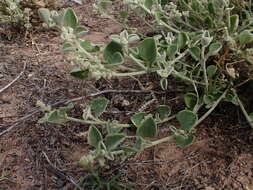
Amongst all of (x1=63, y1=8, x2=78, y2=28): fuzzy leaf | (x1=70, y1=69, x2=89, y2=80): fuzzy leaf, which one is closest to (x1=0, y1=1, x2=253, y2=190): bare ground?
(x1=70, y1=69, x2=89, y2=80): fuzzy leaf

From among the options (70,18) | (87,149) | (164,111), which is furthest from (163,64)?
(87,149)

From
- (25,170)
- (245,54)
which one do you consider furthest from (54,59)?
(245,54)

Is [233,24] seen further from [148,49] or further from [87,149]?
[87,149]

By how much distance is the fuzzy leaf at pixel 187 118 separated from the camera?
131cm

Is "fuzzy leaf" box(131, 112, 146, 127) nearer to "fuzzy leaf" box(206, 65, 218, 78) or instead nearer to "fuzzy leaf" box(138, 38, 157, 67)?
"fuzzy leaf" box(138, 38, 157, 67)

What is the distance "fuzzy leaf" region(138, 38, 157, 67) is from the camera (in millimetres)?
1320

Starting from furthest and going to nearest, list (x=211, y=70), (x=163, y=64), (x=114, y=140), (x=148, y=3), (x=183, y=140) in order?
1. (x=148, y=3)
2. (x=211, y=70)
3. (x=163, y=64)
4. (x=183, y=140)
5. (x=114, y=140)

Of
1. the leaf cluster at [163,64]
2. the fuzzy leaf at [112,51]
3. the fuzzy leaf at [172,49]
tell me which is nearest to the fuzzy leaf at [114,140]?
the leaf cluster at [163,64]

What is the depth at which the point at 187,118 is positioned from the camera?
132 cm

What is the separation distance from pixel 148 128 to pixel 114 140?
0.13 m

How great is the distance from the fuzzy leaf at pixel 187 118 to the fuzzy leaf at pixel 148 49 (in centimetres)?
22

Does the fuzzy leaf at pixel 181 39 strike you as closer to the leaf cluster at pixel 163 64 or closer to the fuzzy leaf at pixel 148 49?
the leaf cluster at pixel 163 64

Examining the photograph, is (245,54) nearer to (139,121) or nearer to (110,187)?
(139,121)

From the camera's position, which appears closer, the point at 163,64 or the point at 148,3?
the point at 163,64
